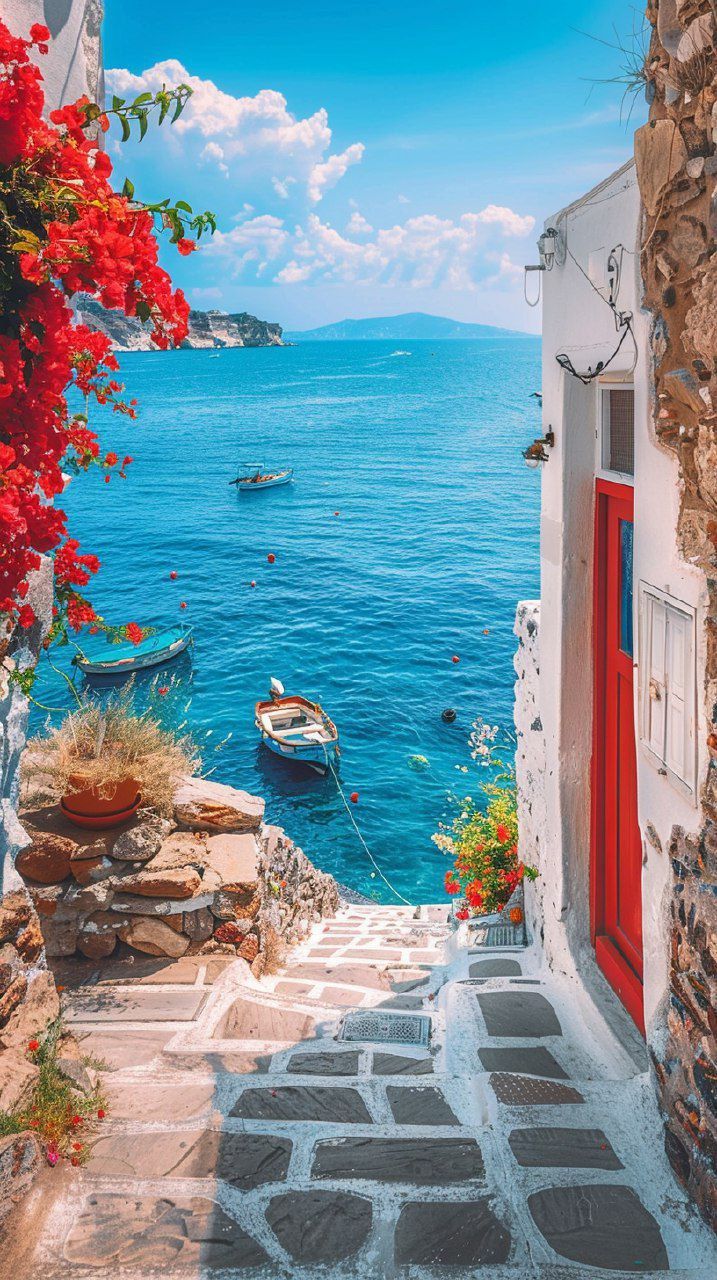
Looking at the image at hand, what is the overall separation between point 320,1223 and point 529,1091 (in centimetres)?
142

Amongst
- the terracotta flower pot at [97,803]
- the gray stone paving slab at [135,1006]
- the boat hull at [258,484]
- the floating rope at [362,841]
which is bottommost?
the floating rope at [362,841]

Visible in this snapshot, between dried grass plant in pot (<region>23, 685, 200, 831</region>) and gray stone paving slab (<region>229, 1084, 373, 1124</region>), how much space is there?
8.18 feet

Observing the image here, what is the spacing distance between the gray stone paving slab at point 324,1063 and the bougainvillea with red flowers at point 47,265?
2963mm

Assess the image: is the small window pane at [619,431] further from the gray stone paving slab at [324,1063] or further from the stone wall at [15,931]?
the gray stone paving slab at [324,1063]

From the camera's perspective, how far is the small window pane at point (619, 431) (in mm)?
4742

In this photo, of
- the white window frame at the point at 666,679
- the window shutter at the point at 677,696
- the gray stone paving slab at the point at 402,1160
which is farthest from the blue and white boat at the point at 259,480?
the window shutter at the point at 677,696

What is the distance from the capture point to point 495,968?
638 centimetres

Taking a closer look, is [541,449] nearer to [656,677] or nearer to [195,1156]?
[656,677]

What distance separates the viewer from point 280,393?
11112 cm

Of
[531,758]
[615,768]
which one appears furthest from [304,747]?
[615,768]

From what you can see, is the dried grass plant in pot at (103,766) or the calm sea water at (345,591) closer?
the dried grass plant in pot at (103,766)

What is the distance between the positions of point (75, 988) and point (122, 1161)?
2.30 metres

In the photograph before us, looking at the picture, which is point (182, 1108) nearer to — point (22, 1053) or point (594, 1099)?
point (22, 1053)

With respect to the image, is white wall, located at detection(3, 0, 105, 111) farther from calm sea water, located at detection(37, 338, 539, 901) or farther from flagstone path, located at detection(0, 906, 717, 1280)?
calm sea water, located at detection(37, 338, 539, 901)
